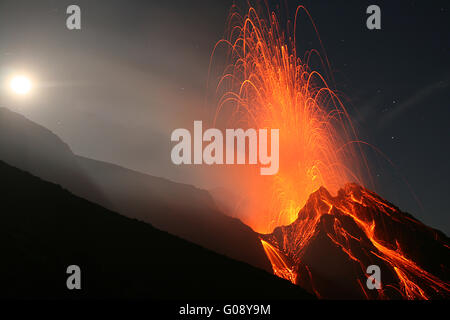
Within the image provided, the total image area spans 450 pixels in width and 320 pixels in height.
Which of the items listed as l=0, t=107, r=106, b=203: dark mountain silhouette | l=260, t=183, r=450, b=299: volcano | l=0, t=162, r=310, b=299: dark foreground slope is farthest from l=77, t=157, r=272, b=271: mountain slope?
l=0, t=162, r=310, b=299: dark foreground slope

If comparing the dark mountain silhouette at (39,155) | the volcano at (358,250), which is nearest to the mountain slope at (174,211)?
the dark mountain silhouette at (39,155)

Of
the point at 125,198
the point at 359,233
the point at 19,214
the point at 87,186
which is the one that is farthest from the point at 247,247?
the point at 19,214

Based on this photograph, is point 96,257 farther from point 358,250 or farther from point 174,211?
point 358,250

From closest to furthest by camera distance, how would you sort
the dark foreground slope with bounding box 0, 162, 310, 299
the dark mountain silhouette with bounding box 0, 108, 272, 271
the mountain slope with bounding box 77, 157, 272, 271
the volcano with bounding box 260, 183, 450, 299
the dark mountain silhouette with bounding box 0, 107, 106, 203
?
the dark foreground slope with bounding box 0, 162, 310, 299 → the dark mountain silhouette with bounding box 0, 107, 106, 203 → the dark mountain silhouette with bounding box 0, 108, 272, 271 → the mountain slope with bounding box 77, 157, 272, 271 → the volcano with bounding box 260, 183, 450, 299

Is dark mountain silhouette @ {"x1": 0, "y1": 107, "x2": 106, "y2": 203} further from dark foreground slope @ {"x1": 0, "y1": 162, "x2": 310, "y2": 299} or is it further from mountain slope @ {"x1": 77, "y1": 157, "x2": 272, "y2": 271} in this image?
dark foreground slope @ {"x1": 0, "y1": 162, "x2": 310, "y2": 299}
